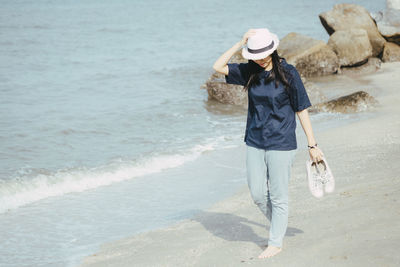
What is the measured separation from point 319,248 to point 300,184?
236 cm

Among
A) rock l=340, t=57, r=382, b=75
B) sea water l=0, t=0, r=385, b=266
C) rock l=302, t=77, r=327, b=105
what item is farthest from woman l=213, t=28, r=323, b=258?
rock l=340, t=57, r=382, b=75

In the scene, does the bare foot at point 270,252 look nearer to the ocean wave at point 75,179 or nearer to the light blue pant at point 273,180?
the light blue pant at point 273,180

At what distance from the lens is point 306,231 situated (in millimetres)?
5242

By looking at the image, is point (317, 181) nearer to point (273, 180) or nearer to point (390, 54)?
point (273, 180)

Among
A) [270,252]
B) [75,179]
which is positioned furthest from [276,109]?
[75,179]

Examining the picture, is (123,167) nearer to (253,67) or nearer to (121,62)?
(253,67)

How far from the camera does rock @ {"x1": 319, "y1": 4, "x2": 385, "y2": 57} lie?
20516 millimetres

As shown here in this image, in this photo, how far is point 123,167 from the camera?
9.26 metres

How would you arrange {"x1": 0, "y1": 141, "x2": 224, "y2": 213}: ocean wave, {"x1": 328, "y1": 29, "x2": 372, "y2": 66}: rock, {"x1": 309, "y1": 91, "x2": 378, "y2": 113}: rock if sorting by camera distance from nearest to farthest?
{"x1": 0, "y1": 141, "x2": 224, "y2": 213}: ocean wave
{"x1": 309, "y1": 91, "x2": 378, "y2": 113}: rock
{"x1": 328, "y1": 29, "x2": 372, "y2": 66}: rock

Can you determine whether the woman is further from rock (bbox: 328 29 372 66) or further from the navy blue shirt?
rock (bbox: 328 29 372 66)

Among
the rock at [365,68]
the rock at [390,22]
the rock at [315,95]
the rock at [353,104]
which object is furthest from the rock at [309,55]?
the rock at [353,104]

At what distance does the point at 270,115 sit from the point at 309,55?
46.7ft

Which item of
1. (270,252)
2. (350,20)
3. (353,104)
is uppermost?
(270,252)

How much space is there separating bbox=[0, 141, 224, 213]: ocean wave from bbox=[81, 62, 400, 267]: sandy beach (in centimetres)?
223
